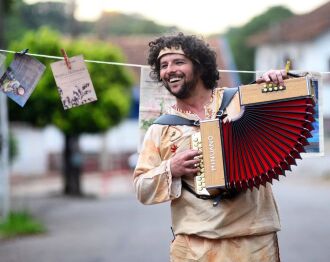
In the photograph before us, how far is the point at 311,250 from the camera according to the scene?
1028 centimetres

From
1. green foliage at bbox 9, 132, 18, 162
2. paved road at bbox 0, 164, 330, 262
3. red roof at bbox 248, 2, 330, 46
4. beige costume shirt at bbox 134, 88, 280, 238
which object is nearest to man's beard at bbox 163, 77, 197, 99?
beige costume shirt at bbox 134, 88, 280, 238

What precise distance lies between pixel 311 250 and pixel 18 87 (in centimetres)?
625

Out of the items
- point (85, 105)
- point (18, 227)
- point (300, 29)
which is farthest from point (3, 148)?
point (300, 29)

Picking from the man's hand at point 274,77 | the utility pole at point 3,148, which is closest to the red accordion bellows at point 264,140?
the man's hand at point 274,77

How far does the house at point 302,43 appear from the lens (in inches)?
1778

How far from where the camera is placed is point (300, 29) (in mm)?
47281

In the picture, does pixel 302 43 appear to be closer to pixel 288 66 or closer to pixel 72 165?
pixel 72 165

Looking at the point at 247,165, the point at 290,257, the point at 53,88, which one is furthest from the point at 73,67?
the point at 53,88

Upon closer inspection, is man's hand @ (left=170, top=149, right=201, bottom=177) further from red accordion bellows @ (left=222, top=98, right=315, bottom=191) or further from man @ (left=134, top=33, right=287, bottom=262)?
red accordion bellows @ (left=222, top=98, right=315, bottom=191)

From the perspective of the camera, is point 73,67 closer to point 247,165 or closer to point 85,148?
point 247,165

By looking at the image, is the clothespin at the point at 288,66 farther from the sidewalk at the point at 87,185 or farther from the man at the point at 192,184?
the sidewalk at the point at 87,185

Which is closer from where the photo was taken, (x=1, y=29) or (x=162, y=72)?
(x=162, y=72)

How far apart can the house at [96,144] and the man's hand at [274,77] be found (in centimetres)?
2760

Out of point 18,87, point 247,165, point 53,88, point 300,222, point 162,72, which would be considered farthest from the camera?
point 53,88
